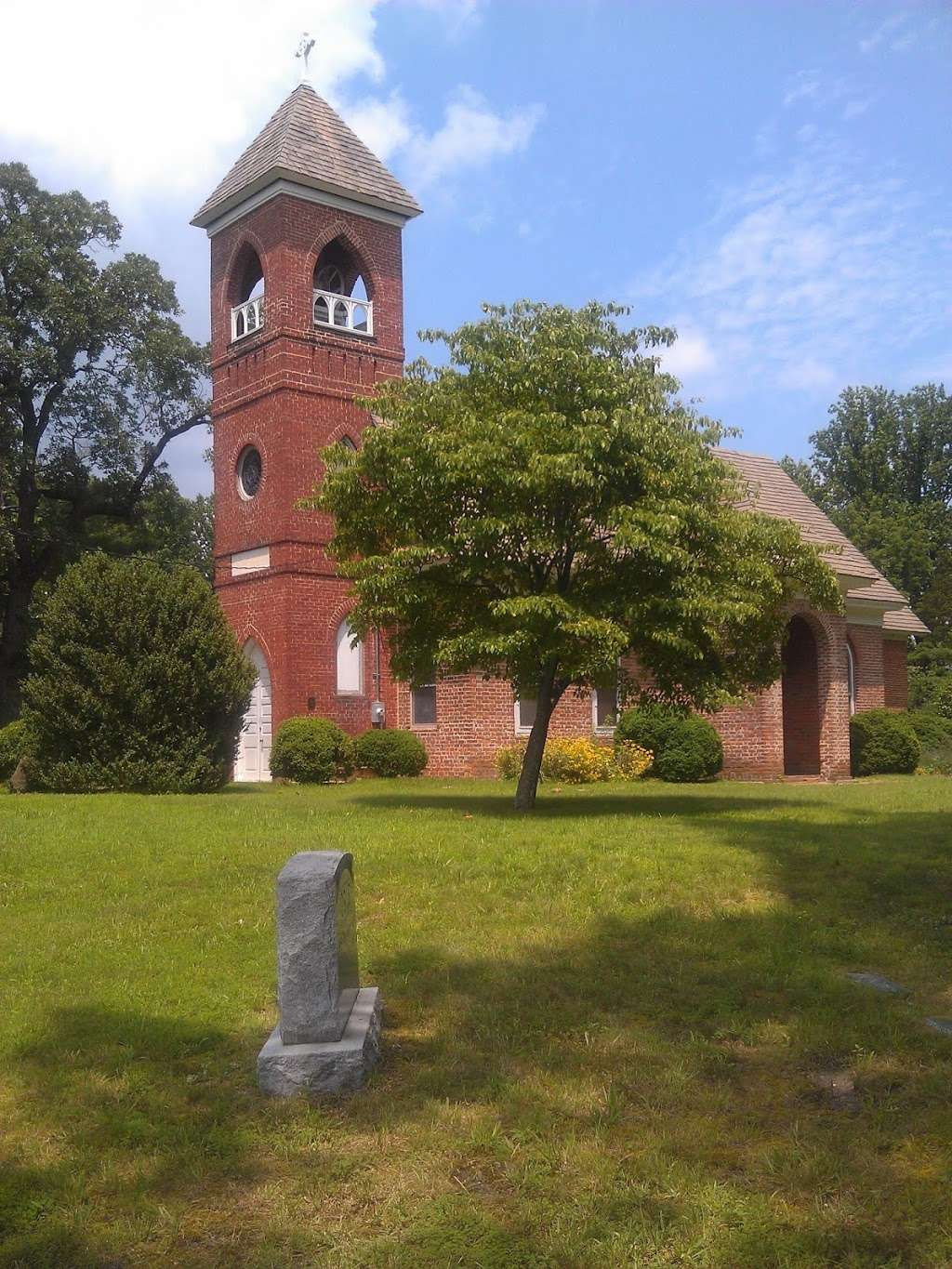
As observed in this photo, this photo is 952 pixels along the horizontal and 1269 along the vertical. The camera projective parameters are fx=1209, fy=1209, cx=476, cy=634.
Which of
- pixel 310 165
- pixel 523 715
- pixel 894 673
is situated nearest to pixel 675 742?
pixel 523 715

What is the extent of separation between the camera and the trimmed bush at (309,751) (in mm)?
24531

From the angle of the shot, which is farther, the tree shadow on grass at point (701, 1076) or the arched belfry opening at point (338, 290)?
the arched belfry opening at point (338, 290)

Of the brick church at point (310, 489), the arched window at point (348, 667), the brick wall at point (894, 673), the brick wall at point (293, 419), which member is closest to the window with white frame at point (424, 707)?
the brick church at point (310, 489)

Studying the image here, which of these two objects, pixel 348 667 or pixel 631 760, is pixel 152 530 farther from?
pixel 631 760

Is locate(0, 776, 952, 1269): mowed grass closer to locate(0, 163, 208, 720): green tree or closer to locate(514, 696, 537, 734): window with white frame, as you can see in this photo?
locate(514, 696, 537, 734): window with white frame

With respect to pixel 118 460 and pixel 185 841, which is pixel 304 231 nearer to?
pixel 118 460

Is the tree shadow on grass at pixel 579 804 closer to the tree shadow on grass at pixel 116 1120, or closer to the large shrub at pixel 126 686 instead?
the large shrub at pixel 126 686

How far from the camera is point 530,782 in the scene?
51.7ft

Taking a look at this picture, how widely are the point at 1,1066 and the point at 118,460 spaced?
2901 centimetres

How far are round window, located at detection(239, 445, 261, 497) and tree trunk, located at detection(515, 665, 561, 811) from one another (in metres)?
14.2

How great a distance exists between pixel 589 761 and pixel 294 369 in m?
11.1

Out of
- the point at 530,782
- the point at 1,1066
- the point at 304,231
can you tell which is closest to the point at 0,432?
the point at 304,231

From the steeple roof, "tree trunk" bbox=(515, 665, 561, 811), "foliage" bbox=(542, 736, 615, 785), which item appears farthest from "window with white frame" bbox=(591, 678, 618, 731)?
the steeple roof

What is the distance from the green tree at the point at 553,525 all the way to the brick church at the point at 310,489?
946cm
